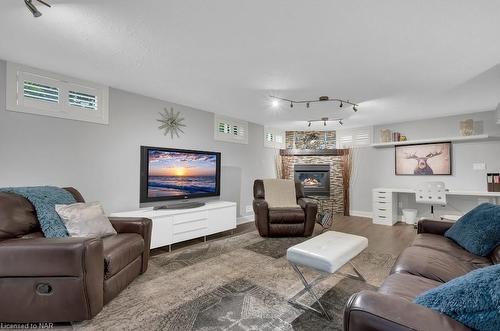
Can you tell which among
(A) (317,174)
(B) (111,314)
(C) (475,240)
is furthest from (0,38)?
(A) (317,174)

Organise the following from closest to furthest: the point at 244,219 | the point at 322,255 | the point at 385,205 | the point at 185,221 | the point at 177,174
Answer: the point at 322,255
the point at 185,221
the point at 177,174
the point at 385,205
the point at 244,219

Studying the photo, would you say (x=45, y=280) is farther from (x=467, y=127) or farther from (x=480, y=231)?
(x=467, y=127)

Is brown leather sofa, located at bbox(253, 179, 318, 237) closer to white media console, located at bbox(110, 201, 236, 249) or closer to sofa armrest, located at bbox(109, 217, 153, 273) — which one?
white media console, located at bbox(110, 201, 236, 249)

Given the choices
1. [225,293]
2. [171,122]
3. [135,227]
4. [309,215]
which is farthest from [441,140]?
[135,227]

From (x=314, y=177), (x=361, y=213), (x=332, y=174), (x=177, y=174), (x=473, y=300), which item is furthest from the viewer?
(x=314, y=177)

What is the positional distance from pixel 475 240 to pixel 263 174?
4.05m

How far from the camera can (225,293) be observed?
84.0 inches

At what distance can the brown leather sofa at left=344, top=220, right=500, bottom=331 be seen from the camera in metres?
0.81

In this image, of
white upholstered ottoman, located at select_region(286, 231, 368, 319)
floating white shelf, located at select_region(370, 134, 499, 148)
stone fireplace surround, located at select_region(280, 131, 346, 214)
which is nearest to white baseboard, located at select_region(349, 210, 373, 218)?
stone fireplace surround, located at select_region(280, 131, 346, 214)

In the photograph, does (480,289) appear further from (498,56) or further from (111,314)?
(498,56)

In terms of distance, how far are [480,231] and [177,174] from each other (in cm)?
357

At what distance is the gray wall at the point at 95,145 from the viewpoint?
2.50m

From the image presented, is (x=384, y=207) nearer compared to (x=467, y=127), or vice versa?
(x=467, y=127)

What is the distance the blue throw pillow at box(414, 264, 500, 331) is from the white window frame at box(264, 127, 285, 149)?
195 inches
